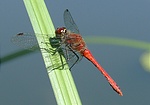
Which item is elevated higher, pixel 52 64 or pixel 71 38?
pixel 71 38

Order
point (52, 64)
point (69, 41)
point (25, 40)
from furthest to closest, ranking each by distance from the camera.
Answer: point (69, 41)
point (25, 40)
point (52, 64)

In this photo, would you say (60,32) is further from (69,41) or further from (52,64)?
(52,64)

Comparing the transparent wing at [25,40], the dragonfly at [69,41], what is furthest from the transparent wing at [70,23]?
the transparent wing at [25,40]

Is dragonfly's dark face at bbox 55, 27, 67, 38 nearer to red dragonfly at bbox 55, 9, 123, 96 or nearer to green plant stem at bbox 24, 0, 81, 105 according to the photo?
red dragonfly at bbox 55, 9, 123, 96

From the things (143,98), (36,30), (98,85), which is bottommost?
(143,98)

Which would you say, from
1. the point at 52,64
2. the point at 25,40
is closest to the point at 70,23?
the point at 25,40

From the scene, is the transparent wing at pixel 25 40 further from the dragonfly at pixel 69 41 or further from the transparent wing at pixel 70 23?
the transparent wing at pixel 70 23

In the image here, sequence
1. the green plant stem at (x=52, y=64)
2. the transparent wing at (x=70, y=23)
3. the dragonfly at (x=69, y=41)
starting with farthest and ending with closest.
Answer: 1. the transparent wing at (x=70, y=23)
2. the dragonfly at (x=69, y=41)
3. the green plant stem at (x=52, y=64)

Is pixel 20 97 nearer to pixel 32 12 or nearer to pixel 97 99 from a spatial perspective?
pixel 97 99

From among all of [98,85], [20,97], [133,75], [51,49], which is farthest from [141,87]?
[51,49]
